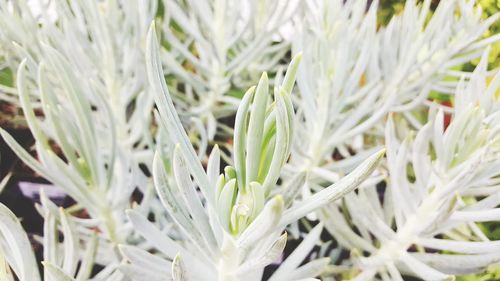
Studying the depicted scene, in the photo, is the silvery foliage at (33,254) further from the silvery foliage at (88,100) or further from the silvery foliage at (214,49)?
the silvery foliage at (214,49)

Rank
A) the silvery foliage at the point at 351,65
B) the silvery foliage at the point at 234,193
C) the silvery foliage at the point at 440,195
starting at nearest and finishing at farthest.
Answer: the silvery foliage at the point at 234,193 < the silvery foliage at the point at 440,195 < the silvery foliage at the point at 351,65

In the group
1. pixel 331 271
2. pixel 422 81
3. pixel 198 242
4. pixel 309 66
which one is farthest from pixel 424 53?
pixel 198 242

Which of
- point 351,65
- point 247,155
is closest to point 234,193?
point 247,155

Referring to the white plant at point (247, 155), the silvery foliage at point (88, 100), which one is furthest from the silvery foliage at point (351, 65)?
the silvery foliage at point (88, 100)

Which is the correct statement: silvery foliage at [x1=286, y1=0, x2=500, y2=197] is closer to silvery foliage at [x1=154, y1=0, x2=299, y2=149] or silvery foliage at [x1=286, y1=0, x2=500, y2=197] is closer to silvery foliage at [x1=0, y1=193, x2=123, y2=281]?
silvery foliage at [x1=154, y1=0, x2=299, y2=149]

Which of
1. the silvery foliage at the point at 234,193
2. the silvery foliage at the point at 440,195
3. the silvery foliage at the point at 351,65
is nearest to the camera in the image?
the silvery foliage at the point at 234,193

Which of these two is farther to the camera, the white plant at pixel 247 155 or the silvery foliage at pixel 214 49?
the silvery foliage at pixel 214 49

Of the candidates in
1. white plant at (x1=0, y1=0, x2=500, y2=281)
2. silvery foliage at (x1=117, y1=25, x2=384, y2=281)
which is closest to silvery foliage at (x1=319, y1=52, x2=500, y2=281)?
white plant at (x1=0, y1=0, x2=500, y2=281)

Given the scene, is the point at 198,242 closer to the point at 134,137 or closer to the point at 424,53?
the point at 134,137
